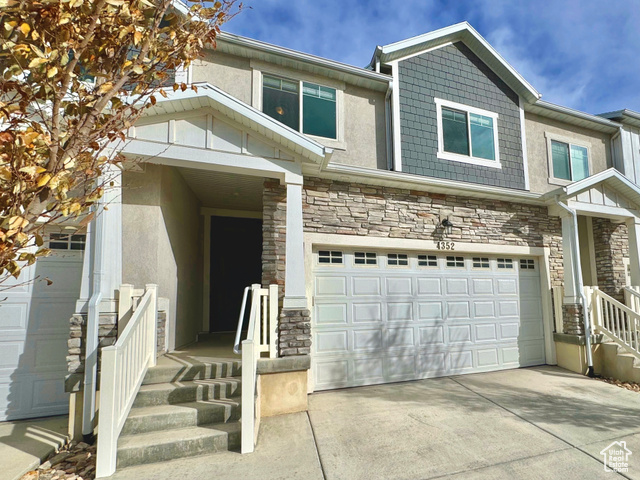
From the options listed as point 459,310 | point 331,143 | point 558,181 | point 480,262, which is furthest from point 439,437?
point 558,181

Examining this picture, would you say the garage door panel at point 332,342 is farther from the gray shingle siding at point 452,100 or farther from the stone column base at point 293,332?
the gray shingle siding at point 452,100

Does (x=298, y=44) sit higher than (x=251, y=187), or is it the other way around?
(x=298, y=44)

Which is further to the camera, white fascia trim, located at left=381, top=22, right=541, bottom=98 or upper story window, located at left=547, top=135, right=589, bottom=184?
upper story window, located at left=547, top=135, right=589, bottom=184

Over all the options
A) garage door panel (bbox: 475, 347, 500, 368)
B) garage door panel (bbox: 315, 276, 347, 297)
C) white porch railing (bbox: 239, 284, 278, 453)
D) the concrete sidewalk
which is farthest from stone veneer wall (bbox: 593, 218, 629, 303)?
the concrete sidewalk

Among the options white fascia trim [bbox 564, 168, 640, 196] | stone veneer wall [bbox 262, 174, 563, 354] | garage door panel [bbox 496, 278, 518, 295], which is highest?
white fascia trim [bbox 564, 168, 640, 196]

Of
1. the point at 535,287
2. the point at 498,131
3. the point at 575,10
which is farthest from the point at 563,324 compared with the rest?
the point at 575,10

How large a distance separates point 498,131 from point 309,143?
5138 millimetres

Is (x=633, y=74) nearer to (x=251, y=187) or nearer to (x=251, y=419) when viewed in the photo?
(x=251, y=187)

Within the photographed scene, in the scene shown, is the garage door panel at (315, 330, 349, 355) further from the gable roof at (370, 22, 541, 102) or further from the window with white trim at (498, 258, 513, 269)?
the gable roof at (370, 22, 541, 102)

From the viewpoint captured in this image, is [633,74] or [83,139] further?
[633,74]

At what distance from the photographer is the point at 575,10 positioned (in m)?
6.38

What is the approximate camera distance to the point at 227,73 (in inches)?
229

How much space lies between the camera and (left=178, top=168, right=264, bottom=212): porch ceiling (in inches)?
221

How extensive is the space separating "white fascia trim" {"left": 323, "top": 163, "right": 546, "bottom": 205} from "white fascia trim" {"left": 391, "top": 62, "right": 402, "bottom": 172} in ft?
1.54
